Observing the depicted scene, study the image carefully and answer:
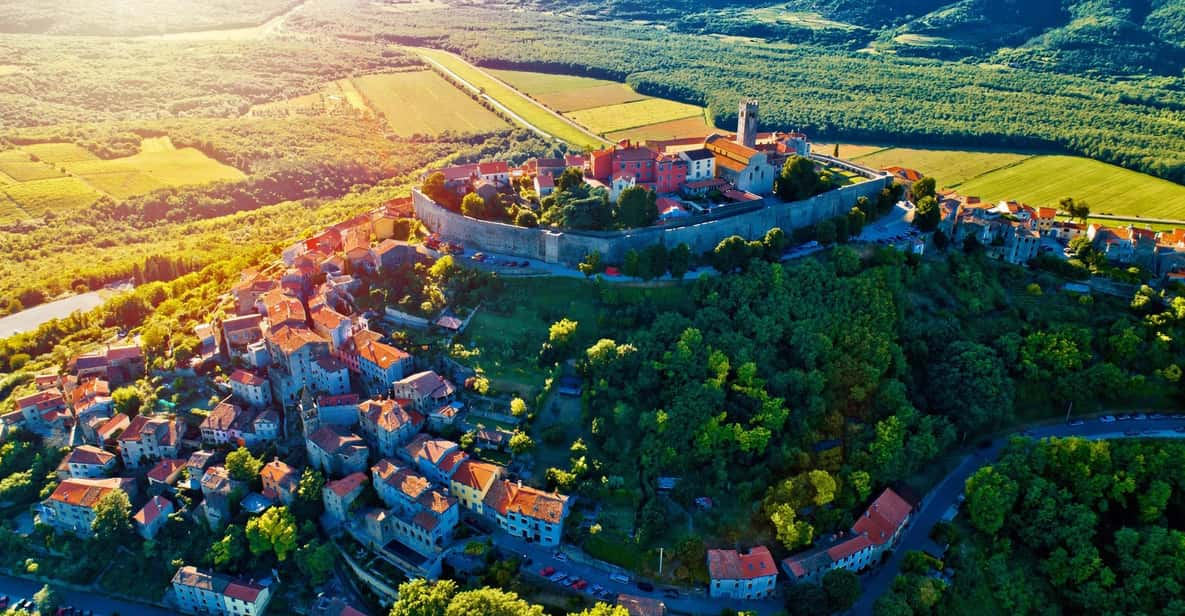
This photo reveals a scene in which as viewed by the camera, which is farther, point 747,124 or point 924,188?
point 747,124

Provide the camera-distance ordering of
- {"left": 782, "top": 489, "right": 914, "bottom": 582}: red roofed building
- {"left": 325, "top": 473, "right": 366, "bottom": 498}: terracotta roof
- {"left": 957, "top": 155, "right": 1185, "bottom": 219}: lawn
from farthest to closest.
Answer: {"left": 957, "top": 155, "right": 1185, "bottom": 219}: lawn
{"left": 325, "top": 473, "right": 366, "bottom": 498}: terracotta roof
{"left": 782, "top": 489, "right": 914, "bottom": 582}: red roofed building

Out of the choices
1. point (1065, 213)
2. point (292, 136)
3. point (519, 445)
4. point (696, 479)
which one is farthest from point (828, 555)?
point (292, 136)

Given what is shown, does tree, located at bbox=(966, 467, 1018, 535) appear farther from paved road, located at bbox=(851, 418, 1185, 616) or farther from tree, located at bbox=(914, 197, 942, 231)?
tree, located at bbox=(914, 197, 942, 231)

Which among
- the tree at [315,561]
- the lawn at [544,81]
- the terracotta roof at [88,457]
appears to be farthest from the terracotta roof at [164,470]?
the lawn at [544,81]

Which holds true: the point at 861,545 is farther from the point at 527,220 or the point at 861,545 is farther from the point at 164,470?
the point at 164,470

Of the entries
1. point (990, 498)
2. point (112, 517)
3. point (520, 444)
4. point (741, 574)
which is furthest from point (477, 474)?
point (990, 498)

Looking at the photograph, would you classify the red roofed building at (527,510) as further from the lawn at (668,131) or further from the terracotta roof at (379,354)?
the lawn at (668,131)

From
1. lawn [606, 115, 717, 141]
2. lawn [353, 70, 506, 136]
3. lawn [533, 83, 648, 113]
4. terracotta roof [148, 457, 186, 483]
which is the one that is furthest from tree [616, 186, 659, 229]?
lawn [533, 83, 648, 113]
